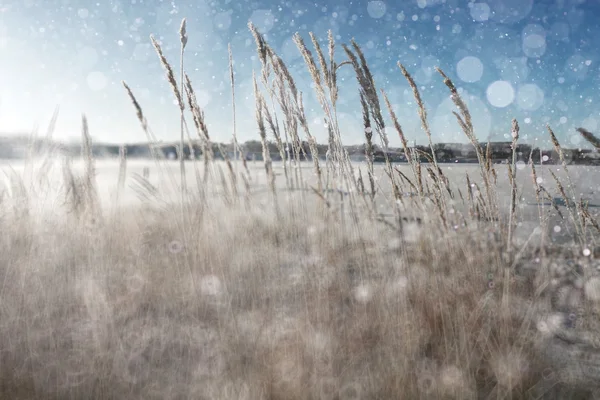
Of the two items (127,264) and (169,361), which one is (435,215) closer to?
(169,361)

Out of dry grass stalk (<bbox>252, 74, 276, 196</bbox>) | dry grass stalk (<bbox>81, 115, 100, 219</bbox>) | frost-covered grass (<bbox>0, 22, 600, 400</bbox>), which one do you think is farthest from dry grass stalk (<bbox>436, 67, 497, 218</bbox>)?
dry grass stalk (<bbox>81, 115, 100, 219</bbox>)

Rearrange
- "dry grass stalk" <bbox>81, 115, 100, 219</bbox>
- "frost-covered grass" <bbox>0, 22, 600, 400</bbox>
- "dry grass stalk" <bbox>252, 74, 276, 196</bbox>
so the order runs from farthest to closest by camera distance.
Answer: "dry grass stalk" <bbox>81, 115, 100, 219</bbox> → "dry grass stalk" <bbox>252, 74, 276, 196</bbox> → "frost-covered grass" <bbox>0, 22, 600, 400</bbox>

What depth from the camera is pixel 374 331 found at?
114 cm

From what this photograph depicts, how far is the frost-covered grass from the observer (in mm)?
1006

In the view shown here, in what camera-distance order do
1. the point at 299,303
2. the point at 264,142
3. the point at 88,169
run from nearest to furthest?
the point at 299,303 < the point at 264,142 < the point at 88,169

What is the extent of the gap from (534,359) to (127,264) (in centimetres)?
143

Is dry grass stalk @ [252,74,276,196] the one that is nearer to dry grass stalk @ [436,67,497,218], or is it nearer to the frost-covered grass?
the frost-covered grass

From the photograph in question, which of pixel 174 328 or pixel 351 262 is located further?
pixel 351 262

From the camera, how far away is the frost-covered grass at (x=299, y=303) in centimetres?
101

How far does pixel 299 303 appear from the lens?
4.19 ft

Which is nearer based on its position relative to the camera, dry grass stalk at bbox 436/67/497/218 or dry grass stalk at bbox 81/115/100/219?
dry grass stalk at bbox 436/67/497/218

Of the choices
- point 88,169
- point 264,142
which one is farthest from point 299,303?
point 88,169

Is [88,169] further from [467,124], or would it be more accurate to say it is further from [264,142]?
[467,124]

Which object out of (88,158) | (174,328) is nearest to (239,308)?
(174,328)
